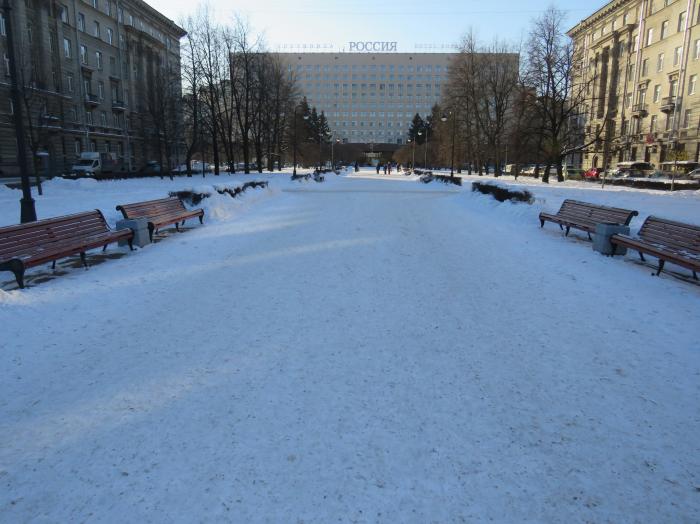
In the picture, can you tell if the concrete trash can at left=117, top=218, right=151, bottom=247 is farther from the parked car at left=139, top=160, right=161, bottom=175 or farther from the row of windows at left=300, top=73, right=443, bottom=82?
the row of windows at left=300, top=73, right=443, bottom=82

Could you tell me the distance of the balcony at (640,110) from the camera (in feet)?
175

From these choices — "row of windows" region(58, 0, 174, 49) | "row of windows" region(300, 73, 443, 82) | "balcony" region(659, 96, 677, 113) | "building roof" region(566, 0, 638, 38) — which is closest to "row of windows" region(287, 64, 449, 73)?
"row of windows" region(300, 73, 443, 82)

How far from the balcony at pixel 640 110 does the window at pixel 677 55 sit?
19.3 ft

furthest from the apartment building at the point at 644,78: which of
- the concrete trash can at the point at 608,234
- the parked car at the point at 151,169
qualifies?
the parked car at the point at 151,169

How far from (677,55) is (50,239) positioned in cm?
5787

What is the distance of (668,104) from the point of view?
47.7 metres

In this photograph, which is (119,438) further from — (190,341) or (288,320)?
(288,320)

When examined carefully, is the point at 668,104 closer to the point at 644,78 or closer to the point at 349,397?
the point at 644,78

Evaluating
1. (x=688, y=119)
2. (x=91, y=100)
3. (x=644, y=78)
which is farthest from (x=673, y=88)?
(x=91, y=100)

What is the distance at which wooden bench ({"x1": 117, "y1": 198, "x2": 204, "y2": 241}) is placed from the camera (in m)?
10.3

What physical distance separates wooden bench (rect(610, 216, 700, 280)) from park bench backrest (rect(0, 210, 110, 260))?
31.1 feet

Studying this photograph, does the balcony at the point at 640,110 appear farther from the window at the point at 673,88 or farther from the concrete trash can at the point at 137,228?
the concrete trash can at the point at 137,228

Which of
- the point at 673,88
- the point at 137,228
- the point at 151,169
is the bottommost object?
the point at 137,228

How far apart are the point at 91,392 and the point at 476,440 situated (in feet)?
9.70
